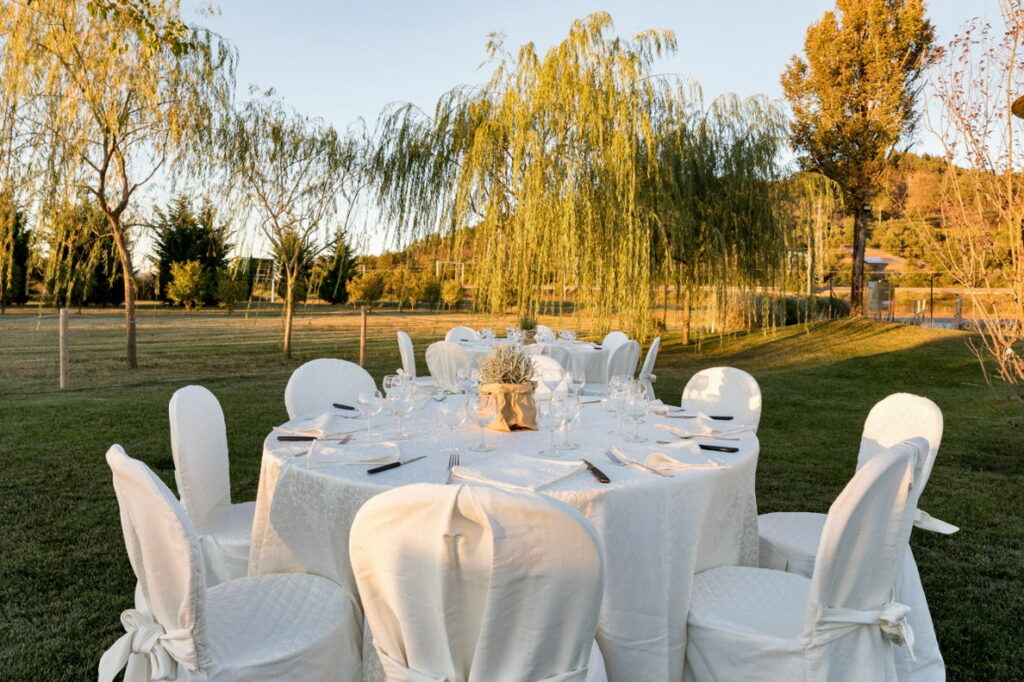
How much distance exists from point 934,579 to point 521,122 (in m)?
5.33

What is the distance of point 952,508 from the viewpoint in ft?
13.6

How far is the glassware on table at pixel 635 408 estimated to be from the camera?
7.60 feet

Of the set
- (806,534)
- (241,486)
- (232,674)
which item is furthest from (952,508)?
(241,486)

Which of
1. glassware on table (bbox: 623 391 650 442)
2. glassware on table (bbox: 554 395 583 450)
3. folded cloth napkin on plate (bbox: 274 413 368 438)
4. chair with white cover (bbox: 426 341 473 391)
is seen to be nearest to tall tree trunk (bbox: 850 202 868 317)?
chair with white cover (bbox: 426 341 473 391)

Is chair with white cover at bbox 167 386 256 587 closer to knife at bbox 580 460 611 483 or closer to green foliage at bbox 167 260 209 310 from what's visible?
knife at bbox 580 460 611 483

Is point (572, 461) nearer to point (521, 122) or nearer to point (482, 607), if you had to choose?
point (482, 607)

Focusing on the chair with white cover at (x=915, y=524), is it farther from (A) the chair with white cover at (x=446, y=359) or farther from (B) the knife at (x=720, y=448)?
(A) the chair with white cover at (x=446, y=359)

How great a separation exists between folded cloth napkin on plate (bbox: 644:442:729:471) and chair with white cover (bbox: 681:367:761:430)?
116 cm

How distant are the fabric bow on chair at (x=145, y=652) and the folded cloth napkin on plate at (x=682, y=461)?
1353mm

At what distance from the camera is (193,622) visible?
1470 millimetres

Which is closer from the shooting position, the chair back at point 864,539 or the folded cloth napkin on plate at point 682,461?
the chair back at point 864,539

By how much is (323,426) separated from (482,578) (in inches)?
55.0

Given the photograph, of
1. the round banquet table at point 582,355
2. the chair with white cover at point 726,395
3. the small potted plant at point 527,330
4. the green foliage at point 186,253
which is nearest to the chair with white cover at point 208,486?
the chair with white cover at point 726,395

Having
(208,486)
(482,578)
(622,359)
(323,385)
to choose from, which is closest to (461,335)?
Answer: (622,359)
